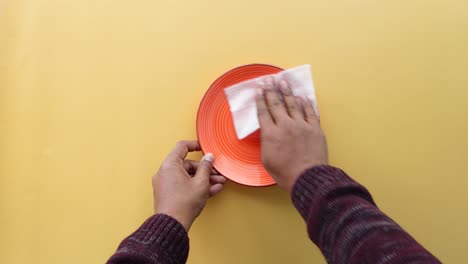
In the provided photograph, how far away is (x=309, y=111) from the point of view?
2.20 feet

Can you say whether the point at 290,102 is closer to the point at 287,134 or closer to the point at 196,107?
the point at 287,134

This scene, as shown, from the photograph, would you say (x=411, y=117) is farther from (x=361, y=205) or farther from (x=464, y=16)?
(x=361, y=205)

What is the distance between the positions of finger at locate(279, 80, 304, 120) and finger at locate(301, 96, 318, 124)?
0.01 metres

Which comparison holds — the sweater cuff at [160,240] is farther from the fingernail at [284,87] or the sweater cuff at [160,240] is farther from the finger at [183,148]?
the fingernail at [284,87]

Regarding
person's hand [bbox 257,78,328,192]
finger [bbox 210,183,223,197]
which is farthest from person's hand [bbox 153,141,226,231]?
person's hand [bbox 257,78,328,192]

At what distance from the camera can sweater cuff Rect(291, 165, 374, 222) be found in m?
0.50

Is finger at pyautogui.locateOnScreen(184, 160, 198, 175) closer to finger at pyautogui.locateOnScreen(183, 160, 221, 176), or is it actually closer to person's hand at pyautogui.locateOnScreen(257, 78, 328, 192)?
finger at pyautogui.locateOnScreen(183, 160, 221, 176)

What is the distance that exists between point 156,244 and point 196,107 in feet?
0.97

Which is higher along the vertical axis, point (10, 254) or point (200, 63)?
point (200, 63)

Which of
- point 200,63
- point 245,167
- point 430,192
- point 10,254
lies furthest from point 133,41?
point 430,192

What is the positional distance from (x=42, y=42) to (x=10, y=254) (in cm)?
44

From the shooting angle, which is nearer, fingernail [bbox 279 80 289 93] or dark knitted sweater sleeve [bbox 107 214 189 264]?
dark knitted sweater sleeve [bbox 107 214 189 264]

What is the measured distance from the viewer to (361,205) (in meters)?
0.48

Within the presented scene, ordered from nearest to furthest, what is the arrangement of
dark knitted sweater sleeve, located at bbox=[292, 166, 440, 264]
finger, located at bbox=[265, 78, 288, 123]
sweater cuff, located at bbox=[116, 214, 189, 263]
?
dark knitted sweater sleeve, located at bbox=[292, 166, 440, 264], sweater cuff, located at bbox=[116, 214, 189, 263], finger, located at bbox=[265, 78, 288, 123]
